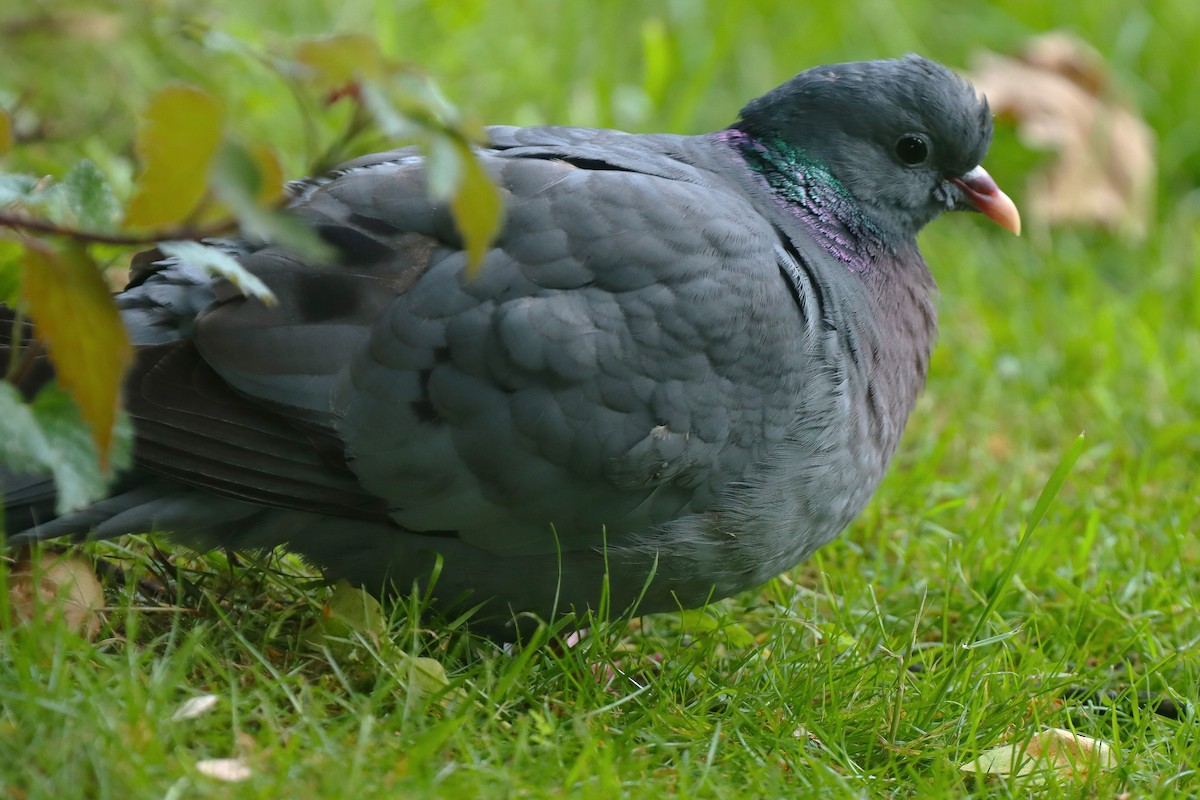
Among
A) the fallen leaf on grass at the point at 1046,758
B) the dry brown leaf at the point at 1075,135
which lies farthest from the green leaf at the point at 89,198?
the dry brown leaf at the point at 1075,135

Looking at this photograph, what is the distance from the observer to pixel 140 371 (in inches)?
104

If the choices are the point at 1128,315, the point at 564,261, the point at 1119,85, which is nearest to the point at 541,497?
the point at 564,261

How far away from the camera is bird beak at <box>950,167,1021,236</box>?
3.59 metres

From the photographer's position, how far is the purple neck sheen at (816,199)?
3275 millimetres

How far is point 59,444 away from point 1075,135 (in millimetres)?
5153

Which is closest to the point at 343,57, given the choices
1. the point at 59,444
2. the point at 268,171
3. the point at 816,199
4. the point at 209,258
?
the point at 268,171

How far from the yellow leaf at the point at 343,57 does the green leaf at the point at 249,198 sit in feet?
0.51

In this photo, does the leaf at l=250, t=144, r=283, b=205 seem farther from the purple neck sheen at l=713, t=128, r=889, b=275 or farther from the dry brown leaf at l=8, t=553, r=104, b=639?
the purple neck sheen at l=713, t=128, r=889, b=275

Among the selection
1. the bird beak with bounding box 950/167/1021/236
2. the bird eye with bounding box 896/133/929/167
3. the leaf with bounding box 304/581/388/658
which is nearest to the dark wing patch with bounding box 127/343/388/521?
the leaf with bounding box 304/581/388/658

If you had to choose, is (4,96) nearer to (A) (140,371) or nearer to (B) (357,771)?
(A) (140,371)

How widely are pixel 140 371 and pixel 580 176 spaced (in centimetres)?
99

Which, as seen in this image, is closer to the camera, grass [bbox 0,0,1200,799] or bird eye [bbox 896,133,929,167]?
grass [bbox 0,0,1200,799]

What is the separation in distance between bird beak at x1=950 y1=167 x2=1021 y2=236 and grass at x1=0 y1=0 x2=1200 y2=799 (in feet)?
2.18

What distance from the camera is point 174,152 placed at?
1.88 m
